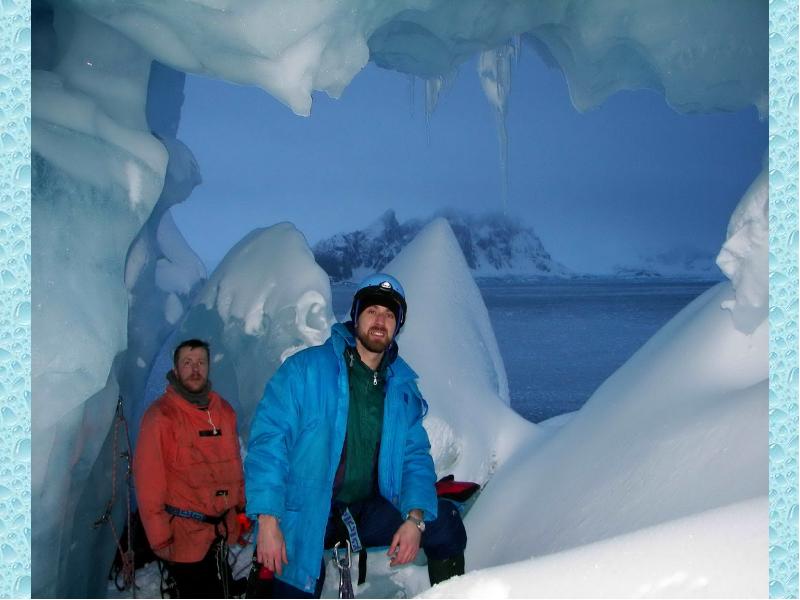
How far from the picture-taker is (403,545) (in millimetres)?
2062

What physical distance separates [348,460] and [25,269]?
1048 millimetres

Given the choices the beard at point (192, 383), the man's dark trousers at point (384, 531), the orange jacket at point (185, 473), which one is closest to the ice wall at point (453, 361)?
the orange jacket at point (185, 473)

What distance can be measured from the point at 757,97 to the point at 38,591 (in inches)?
154

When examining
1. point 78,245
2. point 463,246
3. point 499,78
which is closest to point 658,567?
point 78,245

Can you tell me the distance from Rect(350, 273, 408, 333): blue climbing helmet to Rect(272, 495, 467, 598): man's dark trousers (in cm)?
55

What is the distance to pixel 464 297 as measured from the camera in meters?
5.59

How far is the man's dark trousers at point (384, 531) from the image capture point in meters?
2.12

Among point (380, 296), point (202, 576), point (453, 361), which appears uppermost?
point (453, 361)

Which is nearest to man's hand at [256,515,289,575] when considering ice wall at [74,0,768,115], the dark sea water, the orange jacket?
the orange jacket

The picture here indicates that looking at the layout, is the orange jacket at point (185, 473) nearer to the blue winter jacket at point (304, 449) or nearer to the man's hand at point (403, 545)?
the blue winter jacket at point (304, 449)

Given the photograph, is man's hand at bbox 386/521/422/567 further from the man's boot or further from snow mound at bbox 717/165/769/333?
snow mound at bbox 717/165/769/333

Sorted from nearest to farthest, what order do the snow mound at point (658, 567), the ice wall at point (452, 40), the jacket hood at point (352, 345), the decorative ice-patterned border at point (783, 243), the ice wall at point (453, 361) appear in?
1. the snow mound at point (658, 567)
2. the decorative ice-patterned border at point (783, 243)
3. the jacket hood at point (352, 345)
4. the ice wall at point (452, 40)
5. the ice wall at point (453, 361)

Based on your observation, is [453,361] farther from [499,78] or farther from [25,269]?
[25,269]

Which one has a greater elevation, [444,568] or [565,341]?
[565,341]
